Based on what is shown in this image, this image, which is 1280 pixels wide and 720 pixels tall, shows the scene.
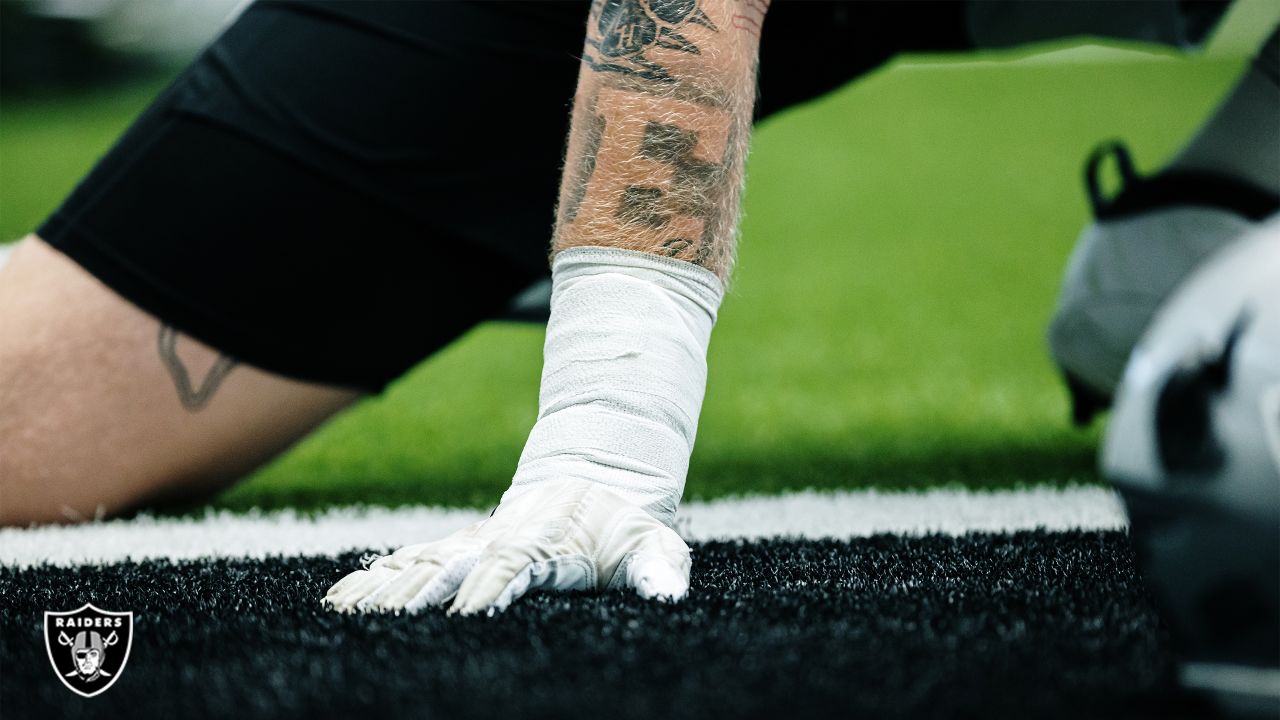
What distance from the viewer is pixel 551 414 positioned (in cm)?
91

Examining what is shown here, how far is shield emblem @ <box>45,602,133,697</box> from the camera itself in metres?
0.67

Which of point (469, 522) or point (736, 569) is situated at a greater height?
point (736, 569)

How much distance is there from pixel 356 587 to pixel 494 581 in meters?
0.11

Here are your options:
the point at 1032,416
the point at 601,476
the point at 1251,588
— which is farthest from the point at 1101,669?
the point at 1032,416

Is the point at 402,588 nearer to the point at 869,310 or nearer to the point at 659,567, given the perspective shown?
the point at 659,567

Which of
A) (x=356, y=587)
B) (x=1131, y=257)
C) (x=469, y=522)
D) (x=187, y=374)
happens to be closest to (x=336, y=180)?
(x=187, y=374)

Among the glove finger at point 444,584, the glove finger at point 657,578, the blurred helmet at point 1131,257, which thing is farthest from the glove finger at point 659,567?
the blurred helmet at point 1131,257

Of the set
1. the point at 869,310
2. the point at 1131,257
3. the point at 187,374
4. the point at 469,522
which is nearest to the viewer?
the point at 469,522

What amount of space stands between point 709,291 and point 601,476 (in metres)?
0.18

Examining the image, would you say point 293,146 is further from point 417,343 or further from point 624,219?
point 624,219

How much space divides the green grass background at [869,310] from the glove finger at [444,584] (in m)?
0.35

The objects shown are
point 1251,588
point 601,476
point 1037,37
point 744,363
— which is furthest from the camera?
point 744,363

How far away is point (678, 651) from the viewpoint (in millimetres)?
688

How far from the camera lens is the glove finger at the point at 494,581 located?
0.77m
